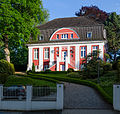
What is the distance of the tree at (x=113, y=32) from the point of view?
46631 mm

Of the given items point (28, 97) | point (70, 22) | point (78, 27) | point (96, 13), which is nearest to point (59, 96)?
point (28, 97)

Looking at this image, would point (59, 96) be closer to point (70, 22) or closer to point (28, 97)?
point (28, 97)

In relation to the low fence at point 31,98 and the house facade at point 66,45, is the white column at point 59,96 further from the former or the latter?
the house facade at point 66,45

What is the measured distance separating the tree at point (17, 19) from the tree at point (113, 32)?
25540mm

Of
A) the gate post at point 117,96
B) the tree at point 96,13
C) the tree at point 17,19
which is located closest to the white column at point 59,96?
the gate post at point 117,96

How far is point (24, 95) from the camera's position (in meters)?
10.7

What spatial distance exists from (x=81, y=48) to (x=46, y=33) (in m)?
9.06

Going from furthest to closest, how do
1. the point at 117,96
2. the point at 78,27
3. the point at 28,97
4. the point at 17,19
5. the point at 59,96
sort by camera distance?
the point at 78,27
the point at 17,19
the point at 28,97
the point at 59,96
the point at 117,96

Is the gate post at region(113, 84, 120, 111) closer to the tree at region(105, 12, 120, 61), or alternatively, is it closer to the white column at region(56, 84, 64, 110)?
the white column at region(56, 84, 64, 110)

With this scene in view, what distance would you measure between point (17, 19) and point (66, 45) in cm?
1758

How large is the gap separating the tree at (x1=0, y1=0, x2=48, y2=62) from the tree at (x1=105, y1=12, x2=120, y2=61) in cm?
2554

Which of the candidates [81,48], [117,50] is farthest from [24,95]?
[117,50]

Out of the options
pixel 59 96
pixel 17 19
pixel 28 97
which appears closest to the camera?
pixel 59 96

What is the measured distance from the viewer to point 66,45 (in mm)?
38688
